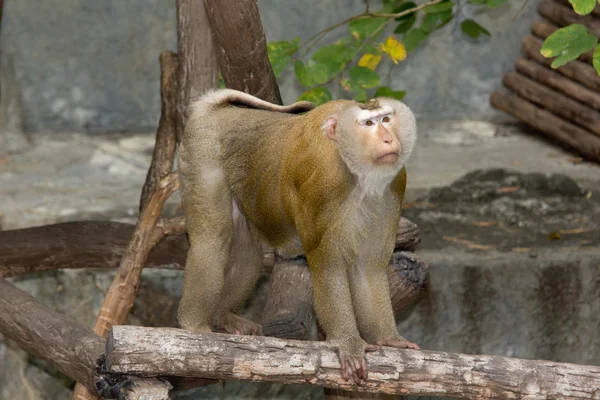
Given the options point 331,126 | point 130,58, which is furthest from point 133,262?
point 130,58

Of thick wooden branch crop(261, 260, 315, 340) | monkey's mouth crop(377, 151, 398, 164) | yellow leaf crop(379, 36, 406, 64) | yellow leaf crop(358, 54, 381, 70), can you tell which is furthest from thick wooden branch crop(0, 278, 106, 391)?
yellow leaf crop(379, 36, 406, 64)

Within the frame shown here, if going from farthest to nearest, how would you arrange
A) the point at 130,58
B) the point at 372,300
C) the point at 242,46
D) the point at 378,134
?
the point at 130,58 < the point at 242,46 < the point at 372,300 < the point at 378,134

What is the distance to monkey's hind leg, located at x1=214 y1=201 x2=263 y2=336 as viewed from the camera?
5.21 meters

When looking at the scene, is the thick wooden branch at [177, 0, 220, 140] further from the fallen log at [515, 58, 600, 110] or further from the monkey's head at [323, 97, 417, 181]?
the fallen log at [515, 58, 600, 110]

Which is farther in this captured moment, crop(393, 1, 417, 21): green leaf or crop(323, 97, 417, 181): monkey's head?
crop(393, 1, 417, 21): green leaf

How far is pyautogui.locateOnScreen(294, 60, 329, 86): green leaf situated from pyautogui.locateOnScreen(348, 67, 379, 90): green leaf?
10.1 inches

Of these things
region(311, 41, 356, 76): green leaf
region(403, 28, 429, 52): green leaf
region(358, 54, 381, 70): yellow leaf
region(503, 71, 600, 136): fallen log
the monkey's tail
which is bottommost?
region(503, 71, 600, 136): fallen log

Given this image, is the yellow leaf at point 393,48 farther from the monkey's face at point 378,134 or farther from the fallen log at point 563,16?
the monkey's face at point 378,134

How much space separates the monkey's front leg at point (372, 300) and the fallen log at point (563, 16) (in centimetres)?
424

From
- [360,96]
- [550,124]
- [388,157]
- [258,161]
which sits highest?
[388,157]

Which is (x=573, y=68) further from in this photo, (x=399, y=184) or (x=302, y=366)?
(x=302, y=366)

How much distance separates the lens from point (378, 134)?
4.05m

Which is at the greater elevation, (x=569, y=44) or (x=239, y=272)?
(x=569, y=44)

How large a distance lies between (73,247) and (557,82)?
4.38 m
